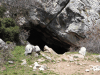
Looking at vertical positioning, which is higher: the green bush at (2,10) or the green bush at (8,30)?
the green bush at (2,10)

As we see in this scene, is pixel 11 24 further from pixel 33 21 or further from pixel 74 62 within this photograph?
pixel 74 62

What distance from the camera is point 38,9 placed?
1461 centimetres

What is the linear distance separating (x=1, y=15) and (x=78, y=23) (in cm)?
960

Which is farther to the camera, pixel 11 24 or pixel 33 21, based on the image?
pixel 33 21

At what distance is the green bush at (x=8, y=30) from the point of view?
1158 centimetres

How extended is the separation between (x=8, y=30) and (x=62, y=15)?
701cm

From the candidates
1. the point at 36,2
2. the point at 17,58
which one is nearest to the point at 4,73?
the point at 17,58

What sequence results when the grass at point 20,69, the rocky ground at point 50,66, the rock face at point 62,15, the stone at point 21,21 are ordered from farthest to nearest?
1. the stone at point 21,21
2. the rock face at point 62,15
3. the rocky ground at point 50,66
4. the grass at point 20,69

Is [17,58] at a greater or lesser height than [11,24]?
lesser

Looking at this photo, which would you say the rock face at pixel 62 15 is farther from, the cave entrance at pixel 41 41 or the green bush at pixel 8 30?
the cave entrance at pixel 41 41

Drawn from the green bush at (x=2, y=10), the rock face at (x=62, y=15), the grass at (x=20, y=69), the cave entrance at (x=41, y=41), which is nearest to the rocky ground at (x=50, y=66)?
the grass at (x=20, y=69)

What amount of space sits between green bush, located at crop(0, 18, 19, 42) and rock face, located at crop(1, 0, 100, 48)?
2157 mm

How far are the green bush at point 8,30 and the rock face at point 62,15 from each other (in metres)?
2.16

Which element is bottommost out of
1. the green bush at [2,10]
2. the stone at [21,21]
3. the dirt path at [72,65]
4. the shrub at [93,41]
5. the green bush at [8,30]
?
the dirt path at [72,65]
